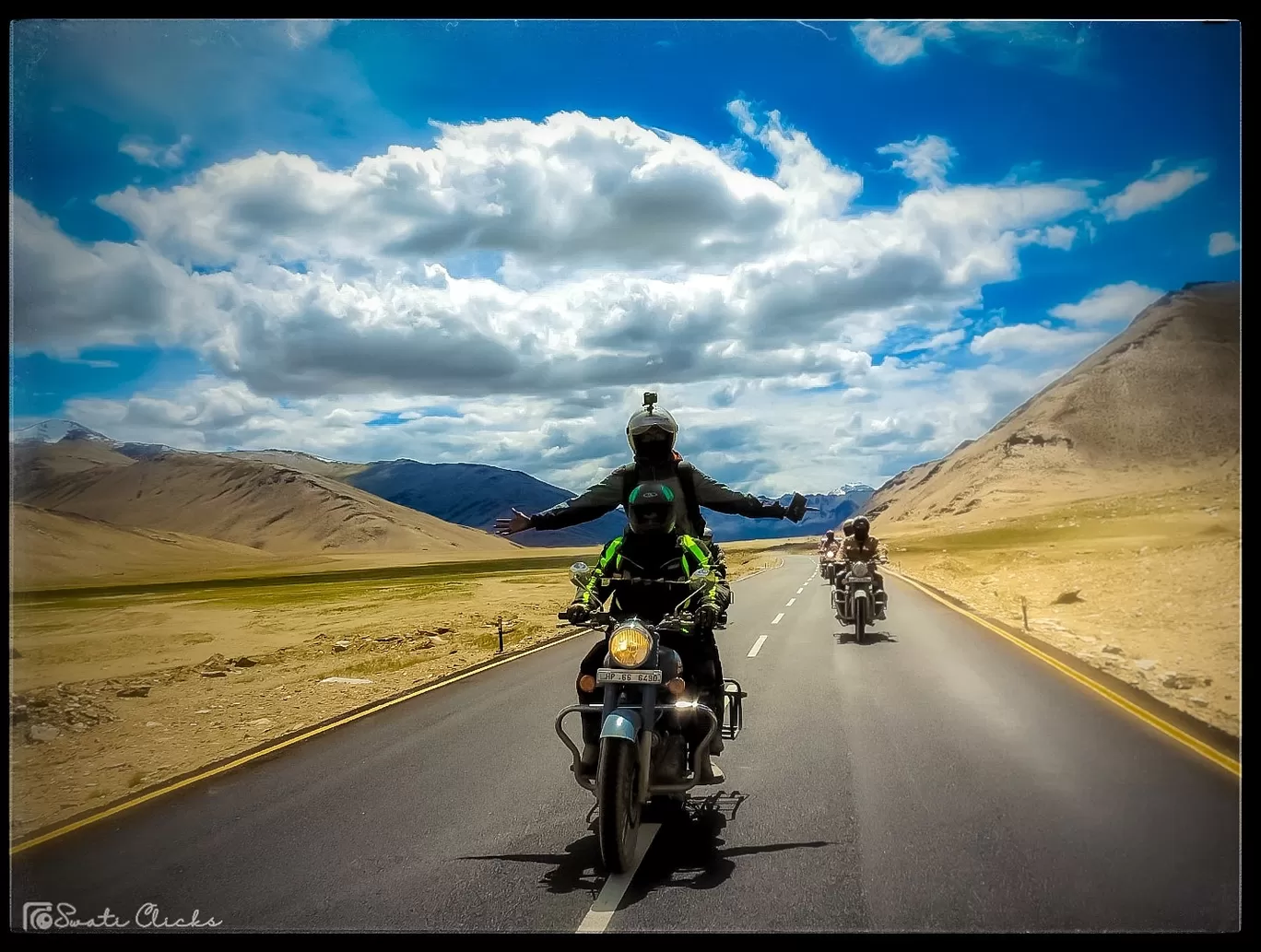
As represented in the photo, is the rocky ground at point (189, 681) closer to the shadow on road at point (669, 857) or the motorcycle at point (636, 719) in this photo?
the shadow on road at point (669, 857)

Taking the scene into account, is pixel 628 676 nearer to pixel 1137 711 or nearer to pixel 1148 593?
pixel 1137 711

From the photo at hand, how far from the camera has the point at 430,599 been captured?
1617 inches

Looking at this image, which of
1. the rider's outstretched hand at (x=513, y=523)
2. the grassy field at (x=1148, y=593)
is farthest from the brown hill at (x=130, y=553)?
the rider's outstretched hand at (x=513, y=523)

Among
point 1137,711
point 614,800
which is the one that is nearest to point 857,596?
point 1137,711

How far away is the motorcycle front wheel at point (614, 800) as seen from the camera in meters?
4.55

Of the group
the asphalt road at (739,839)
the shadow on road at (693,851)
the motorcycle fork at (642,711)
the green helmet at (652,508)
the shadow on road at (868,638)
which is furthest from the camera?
the shadow on road at (868,638)

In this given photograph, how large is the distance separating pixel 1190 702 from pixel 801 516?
3.29 m

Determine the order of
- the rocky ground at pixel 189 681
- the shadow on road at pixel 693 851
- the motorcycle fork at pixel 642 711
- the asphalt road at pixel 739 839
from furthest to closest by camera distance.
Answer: the rocky ground at pixel 189 681 → the motorcycle fork at pixel 642 711 → the shadow on road at pixel 693 851 → the asphalt road at pixel 739 839

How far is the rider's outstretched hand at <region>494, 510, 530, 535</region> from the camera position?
6145 mm

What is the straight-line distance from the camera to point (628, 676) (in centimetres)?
488

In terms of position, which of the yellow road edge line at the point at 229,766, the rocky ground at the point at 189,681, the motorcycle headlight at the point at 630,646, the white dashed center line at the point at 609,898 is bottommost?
the rocky ground at the point at 189,681

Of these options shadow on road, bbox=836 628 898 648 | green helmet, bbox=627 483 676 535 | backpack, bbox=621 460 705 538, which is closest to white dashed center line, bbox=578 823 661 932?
green helmet, bbox=627 483 676 535

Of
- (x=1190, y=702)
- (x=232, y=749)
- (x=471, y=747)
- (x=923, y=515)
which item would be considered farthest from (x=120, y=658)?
(x=923, y=515)

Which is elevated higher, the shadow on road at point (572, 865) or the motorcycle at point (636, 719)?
the motorcycle at point (636, 719)
